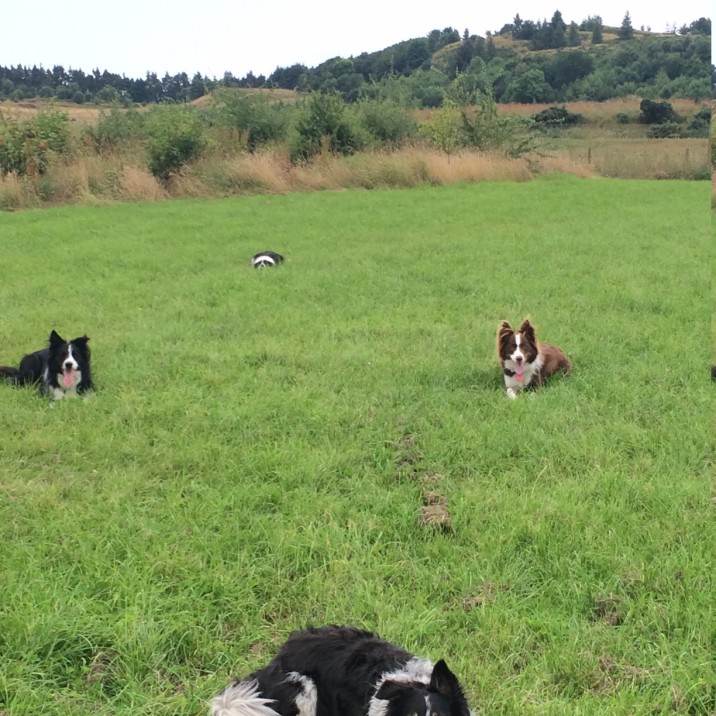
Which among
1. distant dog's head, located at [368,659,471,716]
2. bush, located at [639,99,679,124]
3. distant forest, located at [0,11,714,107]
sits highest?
distant forest, located at [0,11,714,107]

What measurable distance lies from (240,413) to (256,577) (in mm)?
1779

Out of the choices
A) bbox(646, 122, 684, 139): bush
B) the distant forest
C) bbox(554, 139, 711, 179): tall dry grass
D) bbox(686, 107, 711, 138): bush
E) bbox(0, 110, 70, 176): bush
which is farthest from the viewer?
bbox(646, 122, 684, 139): bush

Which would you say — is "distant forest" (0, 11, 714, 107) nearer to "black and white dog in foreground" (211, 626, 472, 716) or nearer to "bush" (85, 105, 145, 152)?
"bush" (85, 105, 145, 152)

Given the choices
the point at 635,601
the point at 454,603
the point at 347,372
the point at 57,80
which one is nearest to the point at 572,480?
the point at 635,601

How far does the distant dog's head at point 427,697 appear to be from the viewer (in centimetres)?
183

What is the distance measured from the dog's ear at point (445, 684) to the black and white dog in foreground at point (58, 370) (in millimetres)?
3784

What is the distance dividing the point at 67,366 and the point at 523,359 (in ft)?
10.9

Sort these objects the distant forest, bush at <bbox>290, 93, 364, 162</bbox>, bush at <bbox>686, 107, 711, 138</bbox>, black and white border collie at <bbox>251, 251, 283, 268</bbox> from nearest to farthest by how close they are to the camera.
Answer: black and white border collie at <bbox>251, 251, 283, 268</bbox>
bush at <bbox>290, 93, 364, 162</bbox>
the distant forest
bush at <bbox>686, 107, 711, 138</bbox>

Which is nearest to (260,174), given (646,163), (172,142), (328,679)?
(172,142)

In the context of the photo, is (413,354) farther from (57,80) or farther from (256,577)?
(57,80)

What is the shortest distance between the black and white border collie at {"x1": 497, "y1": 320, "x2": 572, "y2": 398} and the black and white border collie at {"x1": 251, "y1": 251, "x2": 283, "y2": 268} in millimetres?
4768

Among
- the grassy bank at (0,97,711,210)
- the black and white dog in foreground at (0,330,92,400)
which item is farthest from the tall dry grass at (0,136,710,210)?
the black and white dog in foreground at (0,330,92,400)

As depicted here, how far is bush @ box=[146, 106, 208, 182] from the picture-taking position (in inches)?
644

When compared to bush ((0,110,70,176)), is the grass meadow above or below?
below
